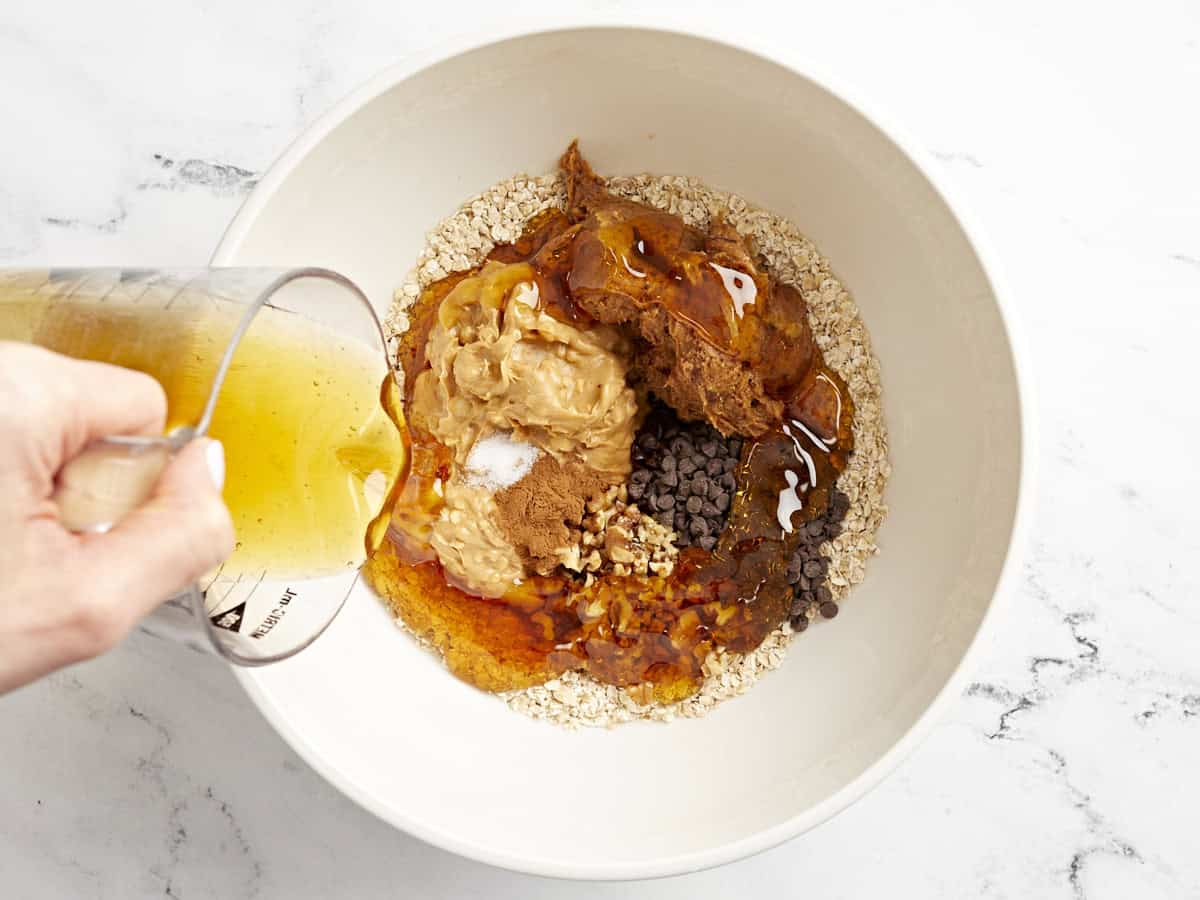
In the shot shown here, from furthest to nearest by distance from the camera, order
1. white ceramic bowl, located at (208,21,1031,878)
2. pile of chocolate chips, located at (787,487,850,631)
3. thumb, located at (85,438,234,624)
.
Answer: pile of chocolate chips, located at (787,487,850,631) → white ceramic bowl, located at (208,21,1031,878) → thumb, located at (85,438,234,624)

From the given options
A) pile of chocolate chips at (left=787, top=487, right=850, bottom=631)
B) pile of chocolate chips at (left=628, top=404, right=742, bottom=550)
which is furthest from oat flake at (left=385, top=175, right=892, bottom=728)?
pile of chocolate chips at (left=628, top=404, right=742, bottom=550)

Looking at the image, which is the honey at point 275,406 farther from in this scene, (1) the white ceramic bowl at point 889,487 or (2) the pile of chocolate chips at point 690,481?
(2) the pile of chocolate chips at point 690,481

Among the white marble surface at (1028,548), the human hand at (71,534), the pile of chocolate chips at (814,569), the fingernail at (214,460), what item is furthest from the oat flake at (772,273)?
the human hand at (71,534)

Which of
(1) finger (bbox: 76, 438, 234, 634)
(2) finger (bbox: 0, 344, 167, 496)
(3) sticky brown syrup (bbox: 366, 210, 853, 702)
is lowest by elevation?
(3) sticky brown syrup (bbox: 366, 210, 853, 702)

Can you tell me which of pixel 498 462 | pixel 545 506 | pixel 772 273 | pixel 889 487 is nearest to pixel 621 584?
pixel 545 506

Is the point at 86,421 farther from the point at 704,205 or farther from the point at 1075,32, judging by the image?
the point at 1075,32

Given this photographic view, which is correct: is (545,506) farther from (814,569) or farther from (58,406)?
(58,406)

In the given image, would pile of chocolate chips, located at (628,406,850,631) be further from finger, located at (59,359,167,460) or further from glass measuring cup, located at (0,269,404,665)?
finger, located at (59,359,167,460)
